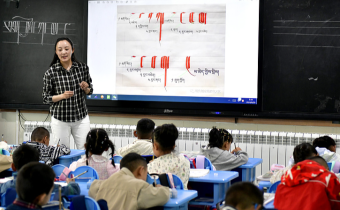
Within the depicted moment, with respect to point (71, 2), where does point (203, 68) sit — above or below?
below

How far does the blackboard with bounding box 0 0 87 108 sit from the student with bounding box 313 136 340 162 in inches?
146

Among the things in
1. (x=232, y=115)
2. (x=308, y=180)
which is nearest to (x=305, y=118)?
(x=232, y=115)

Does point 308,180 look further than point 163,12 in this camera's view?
No

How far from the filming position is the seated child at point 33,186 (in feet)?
7.29

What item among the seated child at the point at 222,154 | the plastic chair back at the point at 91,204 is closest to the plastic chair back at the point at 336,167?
the seated child at the point at 222,154

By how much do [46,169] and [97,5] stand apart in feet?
14.4

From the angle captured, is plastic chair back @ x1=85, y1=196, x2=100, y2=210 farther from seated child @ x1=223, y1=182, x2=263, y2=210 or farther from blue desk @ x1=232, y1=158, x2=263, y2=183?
blue desk @ x1=232, y1=158, x2=263, y2=183

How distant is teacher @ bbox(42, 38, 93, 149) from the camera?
5203 millimetres

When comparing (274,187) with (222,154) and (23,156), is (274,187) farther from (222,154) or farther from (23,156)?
(23,156)

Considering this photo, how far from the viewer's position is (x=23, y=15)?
22.0ft

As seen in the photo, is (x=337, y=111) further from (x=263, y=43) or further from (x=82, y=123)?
(x=82, y=123)

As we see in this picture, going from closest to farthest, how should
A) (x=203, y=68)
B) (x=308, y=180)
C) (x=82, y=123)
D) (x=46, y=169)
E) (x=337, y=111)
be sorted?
1. (x=46, y=169)
2. (x=308, y=180)
3. (x=82, y=123)
4. (x=337, y=111)
5. (x=203, y=68)

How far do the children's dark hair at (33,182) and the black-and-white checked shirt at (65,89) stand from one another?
9.70 feet

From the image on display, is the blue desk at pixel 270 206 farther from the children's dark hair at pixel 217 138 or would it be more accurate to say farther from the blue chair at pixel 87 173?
the children's dark hair at pixel 217 138
